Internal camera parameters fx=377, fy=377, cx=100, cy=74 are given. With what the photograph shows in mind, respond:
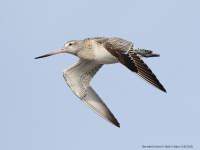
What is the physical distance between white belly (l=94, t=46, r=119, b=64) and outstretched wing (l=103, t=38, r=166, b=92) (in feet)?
1.41

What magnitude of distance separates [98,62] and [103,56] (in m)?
0.46

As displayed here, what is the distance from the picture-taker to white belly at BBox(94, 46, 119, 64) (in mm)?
13527

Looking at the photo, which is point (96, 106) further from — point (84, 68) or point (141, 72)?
point (141, 72)

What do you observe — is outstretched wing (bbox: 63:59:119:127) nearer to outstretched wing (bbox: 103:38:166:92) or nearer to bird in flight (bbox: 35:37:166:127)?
bird in flight (bbox: 35:37:166:127)

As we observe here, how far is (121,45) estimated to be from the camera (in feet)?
42.6

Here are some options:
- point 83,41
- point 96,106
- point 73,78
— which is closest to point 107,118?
point 96,106

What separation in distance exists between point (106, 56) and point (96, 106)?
2.61m

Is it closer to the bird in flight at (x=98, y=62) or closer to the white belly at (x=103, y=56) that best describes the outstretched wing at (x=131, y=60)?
the bird in flight at (x=98, y=62)

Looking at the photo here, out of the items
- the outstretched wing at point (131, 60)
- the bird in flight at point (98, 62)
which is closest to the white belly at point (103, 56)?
the bird in flight at point (98, 62)

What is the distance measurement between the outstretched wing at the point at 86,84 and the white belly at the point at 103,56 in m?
1.45

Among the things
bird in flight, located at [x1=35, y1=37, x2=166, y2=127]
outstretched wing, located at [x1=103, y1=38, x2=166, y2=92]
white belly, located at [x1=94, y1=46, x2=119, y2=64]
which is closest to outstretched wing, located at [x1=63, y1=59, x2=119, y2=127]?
bird in flight, located at [x1=35, y1=37, x2=166, y2=127]

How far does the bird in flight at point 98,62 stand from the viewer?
37.9 ft

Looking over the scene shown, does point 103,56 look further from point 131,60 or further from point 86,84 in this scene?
point 86,84

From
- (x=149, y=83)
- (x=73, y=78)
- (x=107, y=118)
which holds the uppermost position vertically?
(x=149, y=83)
